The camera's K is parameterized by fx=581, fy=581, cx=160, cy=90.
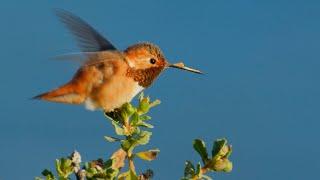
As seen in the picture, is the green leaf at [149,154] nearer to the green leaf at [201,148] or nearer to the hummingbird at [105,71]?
the green leaf at [201,148]

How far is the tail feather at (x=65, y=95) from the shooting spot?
4382 millimetres

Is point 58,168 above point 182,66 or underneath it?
underneath

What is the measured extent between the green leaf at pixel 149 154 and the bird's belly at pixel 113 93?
100 cm

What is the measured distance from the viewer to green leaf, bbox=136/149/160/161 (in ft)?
9.98

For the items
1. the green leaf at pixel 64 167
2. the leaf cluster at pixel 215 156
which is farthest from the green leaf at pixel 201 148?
the green leaf at pixel 64 167

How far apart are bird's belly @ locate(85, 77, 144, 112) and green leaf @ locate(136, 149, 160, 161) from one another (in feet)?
3.27

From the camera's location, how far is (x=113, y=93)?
4395mm

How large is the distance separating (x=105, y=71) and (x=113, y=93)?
0.30m

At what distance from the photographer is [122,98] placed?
167 inches

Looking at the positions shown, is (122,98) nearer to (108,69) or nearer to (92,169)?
(108,69)

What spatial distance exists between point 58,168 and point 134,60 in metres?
2.08

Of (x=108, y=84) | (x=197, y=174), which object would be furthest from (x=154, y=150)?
(x=108, y=84)

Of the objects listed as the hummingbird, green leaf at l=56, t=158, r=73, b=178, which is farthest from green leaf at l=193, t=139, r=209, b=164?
the hummingbird

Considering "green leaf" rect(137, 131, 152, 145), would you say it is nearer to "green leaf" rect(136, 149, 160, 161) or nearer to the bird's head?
"green leaf" rect(136, 149, 160, 161)
